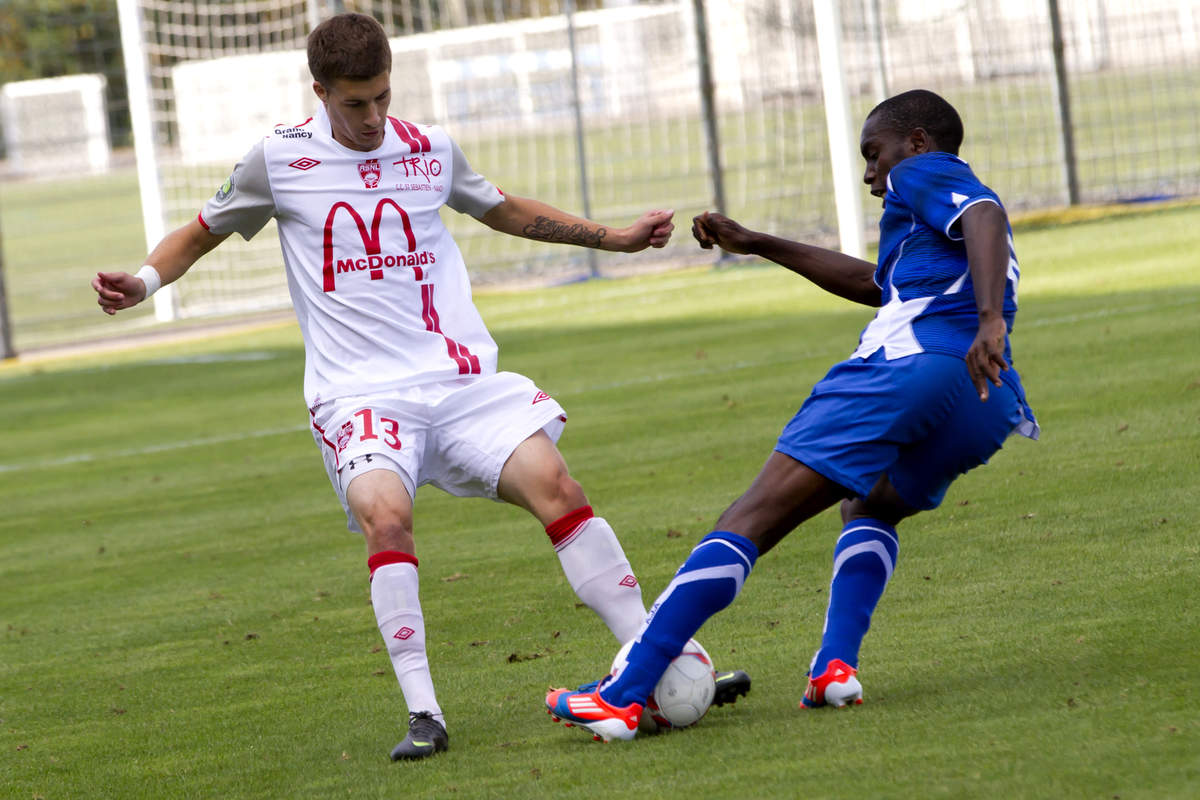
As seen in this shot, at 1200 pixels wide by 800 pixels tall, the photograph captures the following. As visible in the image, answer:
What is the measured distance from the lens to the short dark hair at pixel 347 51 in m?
4.62

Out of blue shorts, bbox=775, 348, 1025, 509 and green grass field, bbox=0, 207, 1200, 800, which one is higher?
blue shorts, bbox=775, 348, 1025, 509

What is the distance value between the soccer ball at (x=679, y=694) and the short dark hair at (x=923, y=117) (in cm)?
145

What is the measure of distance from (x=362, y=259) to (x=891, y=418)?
1.60 meters

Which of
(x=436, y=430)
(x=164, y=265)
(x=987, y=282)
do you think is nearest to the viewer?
(x=987, y=282)

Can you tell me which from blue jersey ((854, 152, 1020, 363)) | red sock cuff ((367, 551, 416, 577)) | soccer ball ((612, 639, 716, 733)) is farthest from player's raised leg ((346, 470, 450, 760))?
blue jersey ((854, 152, 1020, 363))

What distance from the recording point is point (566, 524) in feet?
15.4

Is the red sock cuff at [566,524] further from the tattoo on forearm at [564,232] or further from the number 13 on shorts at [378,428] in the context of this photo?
the tattoo on forearm at [564,232]

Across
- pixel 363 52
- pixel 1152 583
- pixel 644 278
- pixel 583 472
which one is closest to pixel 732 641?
pixel 1152 583

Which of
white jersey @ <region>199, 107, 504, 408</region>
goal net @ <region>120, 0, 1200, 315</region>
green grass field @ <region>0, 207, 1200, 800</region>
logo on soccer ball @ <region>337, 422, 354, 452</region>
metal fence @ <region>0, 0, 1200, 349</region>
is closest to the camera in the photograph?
green grass field @ <region>0, 207, 1200, 800</region>

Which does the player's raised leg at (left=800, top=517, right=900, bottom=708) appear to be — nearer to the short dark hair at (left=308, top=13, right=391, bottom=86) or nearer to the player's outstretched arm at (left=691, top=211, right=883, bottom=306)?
the player's outstretched arm at (left=691, top=211, right=883, bottom=306)

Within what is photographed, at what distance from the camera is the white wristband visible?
4.92 metres

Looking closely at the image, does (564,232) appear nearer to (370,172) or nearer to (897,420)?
(370,172)

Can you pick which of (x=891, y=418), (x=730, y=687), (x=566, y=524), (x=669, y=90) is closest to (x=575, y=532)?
(x=566, y=524)

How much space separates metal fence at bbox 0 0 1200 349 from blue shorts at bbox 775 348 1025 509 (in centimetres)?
1690
